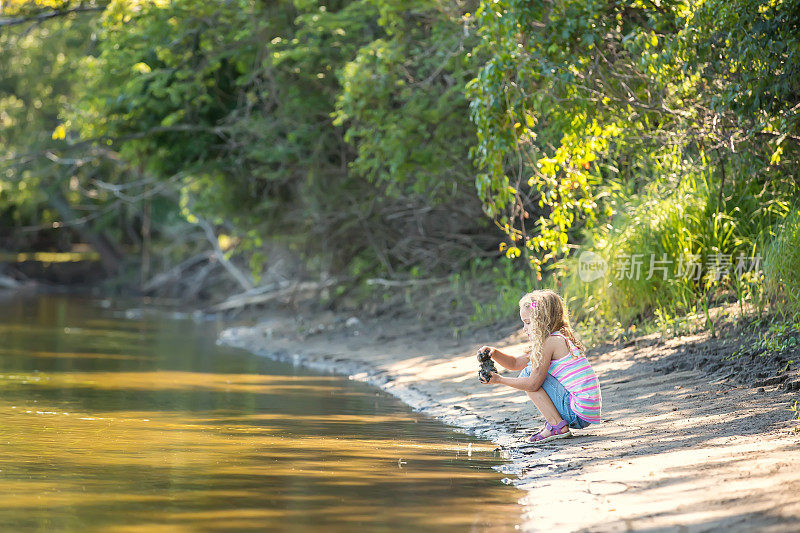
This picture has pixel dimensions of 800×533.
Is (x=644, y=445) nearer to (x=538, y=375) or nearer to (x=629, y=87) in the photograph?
(x=538, y=375)

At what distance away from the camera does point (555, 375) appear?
722cm

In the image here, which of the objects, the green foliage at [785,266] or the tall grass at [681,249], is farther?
the tall grass at [681,249]

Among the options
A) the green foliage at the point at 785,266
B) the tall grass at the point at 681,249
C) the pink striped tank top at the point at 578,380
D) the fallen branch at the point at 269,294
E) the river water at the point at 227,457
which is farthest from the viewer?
the fallen branch at the point at 269,294

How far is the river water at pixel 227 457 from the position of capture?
5.24m

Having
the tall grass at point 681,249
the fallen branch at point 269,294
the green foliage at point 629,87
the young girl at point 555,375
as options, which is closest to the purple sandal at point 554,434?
the young girl at point 555,375

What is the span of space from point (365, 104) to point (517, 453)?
25.9 feet

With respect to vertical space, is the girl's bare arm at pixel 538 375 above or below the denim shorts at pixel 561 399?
above

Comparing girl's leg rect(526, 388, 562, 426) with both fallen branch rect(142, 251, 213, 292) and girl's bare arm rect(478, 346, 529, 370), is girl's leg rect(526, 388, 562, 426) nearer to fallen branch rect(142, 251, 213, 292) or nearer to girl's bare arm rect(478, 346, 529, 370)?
girl's bare arm rect(478, 346, 529, 370)

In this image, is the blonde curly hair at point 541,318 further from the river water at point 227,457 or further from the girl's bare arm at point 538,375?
the river water at point 227,457

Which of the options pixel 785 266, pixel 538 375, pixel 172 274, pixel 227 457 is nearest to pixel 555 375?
pixel 538 375

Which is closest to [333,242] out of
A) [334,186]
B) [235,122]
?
[334,186]

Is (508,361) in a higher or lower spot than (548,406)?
higher

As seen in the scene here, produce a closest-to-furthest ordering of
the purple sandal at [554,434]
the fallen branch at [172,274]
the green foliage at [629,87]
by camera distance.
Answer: the purple sandal at [554,434] < the green foliage at [629,87] < the fallen branch at [172,274]

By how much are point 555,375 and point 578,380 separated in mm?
173
